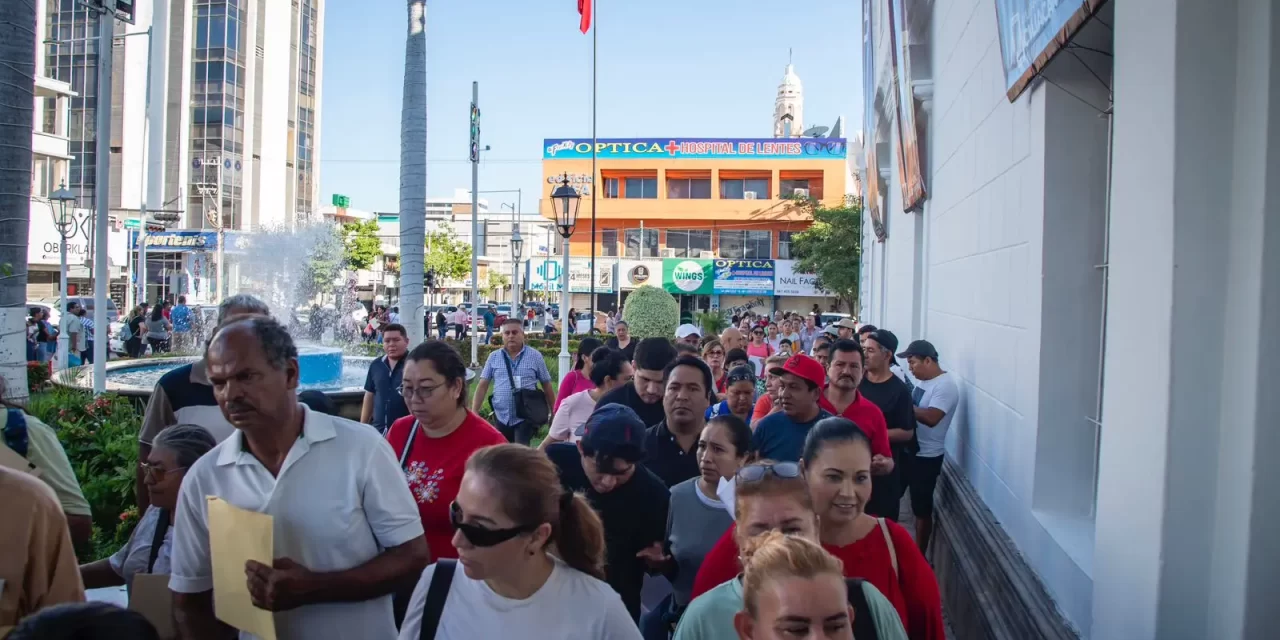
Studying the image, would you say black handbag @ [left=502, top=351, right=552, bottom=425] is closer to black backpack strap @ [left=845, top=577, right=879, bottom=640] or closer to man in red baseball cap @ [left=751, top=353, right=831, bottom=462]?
man in red baseball cap @ [left=751, top=353, right=831, bottom=462]

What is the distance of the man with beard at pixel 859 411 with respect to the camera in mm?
5512

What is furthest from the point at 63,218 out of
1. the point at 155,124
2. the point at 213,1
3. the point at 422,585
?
the point at 213,1

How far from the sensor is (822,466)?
3.32 meters

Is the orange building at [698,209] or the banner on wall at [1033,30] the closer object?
the banner on wall at [1033,30]

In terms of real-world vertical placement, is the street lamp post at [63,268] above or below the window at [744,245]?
below

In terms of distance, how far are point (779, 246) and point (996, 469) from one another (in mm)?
42543

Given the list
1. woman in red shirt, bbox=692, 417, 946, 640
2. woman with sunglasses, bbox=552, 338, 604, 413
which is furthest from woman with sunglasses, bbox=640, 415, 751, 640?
woman with sunglasses, bbox=552, 338, 604, 413

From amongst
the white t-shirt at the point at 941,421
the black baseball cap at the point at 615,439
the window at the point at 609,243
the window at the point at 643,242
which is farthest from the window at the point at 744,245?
the black baseball cap at the point at 615,439

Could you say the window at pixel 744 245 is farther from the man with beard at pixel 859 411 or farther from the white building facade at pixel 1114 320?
the man with beard at pixel 859 411

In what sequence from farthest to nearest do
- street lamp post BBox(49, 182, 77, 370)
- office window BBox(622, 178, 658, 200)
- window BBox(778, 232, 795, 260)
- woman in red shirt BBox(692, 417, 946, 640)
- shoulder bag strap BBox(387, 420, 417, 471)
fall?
office window BBox(622, 178, 658, 200)
window BBox(778, 232, 795, 260)
street lamp post BBox(49, 182, 77, 370)
shoulder bag strap BBox(387, 420, 417, 471)
woman in red shirt BBox(692, 417, 946, 640)

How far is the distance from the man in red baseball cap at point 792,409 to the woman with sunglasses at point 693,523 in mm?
1078

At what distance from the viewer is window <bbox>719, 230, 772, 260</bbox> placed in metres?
48.1

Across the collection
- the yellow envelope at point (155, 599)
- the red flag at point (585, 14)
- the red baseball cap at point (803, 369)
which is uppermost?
the red flag at point (585, 14)

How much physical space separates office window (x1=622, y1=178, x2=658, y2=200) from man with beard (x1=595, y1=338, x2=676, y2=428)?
43.6 m
